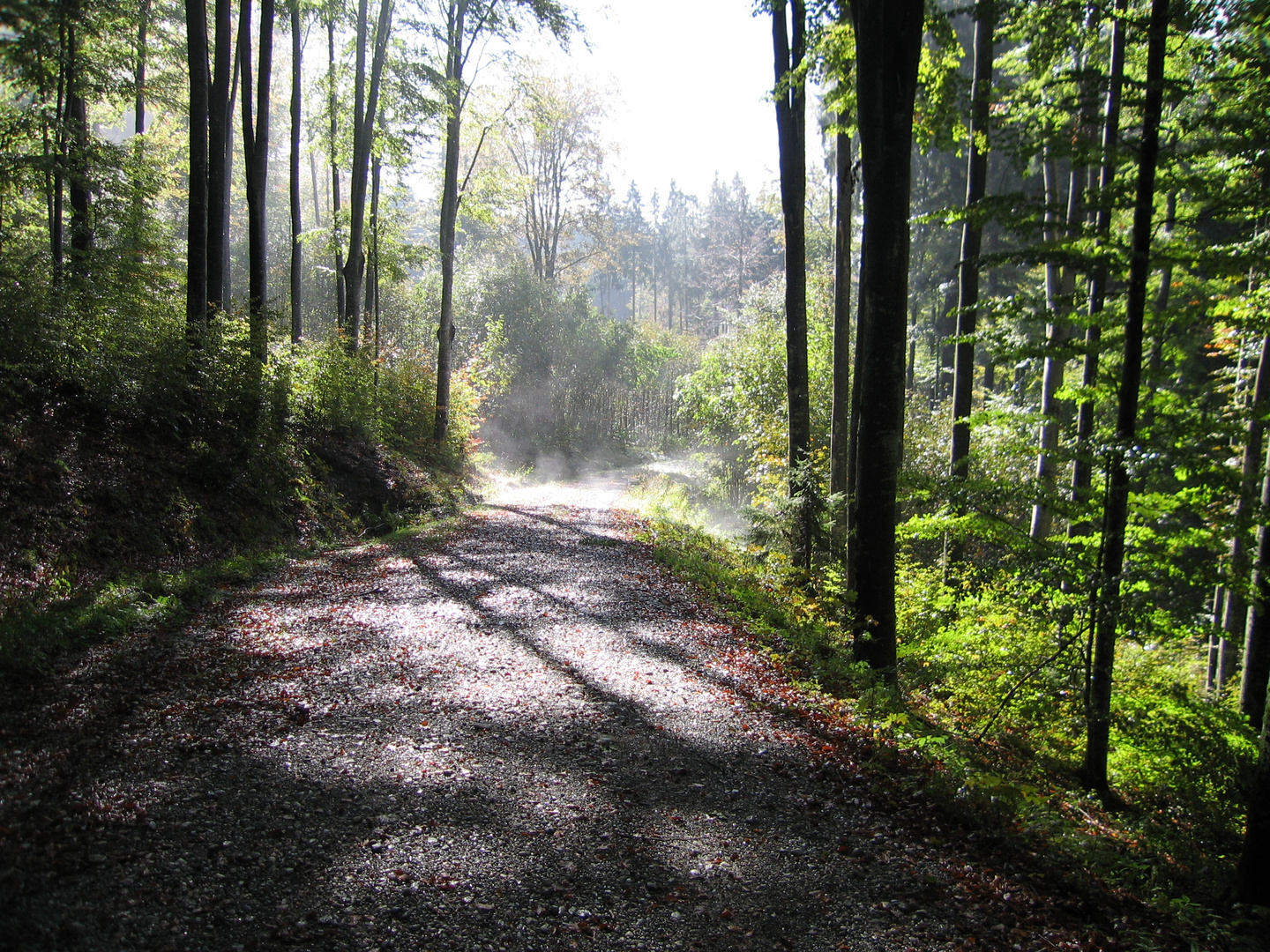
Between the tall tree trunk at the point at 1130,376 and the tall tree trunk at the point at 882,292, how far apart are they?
4.89ft

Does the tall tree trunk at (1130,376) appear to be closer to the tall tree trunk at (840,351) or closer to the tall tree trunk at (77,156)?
the tall tree trunk at (840,351)

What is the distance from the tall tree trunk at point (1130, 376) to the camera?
427cm

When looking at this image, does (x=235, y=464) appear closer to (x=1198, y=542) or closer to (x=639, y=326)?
(x=1198, y=542)

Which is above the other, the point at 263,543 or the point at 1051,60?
the point at 1051,60

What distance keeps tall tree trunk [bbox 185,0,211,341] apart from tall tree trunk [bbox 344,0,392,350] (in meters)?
5.26

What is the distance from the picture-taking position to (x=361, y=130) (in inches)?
635

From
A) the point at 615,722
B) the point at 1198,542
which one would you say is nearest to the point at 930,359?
the point at 1198,542

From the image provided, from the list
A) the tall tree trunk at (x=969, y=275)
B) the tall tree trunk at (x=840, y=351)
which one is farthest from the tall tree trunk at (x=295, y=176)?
the tall tree trunk at (x=969, y=275)

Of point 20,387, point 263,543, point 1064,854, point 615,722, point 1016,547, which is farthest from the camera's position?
point 263,543

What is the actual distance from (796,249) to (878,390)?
4.50 metres

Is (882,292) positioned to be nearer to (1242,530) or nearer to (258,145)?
(1242,530)

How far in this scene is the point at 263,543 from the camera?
30.6ft

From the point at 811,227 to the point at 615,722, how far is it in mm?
30989

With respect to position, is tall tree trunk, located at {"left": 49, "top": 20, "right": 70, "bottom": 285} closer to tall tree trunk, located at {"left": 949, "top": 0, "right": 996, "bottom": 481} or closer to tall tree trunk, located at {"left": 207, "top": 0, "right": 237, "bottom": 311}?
tall tree trunk, located at {"left": 207, "top": 0, "right": 237, "bottom": 311}
